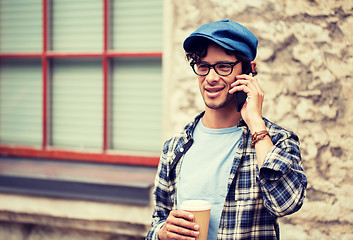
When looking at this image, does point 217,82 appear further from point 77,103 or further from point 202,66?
point 77,103

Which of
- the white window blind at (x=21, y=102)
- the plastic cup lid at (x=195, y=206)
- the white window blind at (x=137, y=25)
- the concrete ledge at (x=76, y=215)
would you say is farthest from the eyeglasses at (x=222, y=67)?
the white window blind at (x=21, y=102)

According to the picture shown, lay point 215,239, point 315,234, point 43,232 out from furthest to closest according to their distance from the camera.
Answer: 1. point 43,232
2. point 315,234
3. point 215,239

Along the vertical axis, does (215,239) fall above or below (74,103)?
below

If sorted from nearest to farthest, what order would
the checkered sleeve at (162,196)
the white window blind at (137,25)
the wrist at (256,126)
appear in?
the wrist at (256,126) < the checkered sleeve at (162,196) < the white window blind at (137,25)

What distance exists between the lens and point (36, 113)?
3795mm

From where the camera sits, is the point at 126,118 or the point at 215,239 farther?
the point at 126,118

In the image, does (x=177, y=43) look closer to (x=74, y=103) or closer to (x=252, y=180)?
(x=74, y=103)

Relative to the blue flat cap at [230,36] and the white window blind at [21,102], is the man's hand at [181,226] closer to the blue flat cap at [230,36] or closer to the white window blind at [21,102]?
the blue flat cap at [230,36]

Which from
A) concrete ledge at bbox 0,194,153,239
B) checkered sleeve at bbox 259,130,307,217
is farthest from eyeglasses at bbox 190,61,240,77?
concrete ledge at bbox 0,194,153,239

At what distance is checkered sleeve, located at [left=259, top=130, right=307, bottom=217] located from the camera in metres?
1.56

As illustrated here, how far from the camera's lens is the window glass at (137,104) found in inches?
135

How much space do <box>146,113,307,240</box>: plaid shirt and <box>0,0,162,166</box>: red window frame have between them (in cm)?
138

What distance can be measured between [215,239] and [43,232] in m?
2.15

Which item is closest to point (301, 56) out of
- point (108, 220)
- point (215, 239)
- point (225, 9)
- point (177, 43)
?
point (225, 9)
